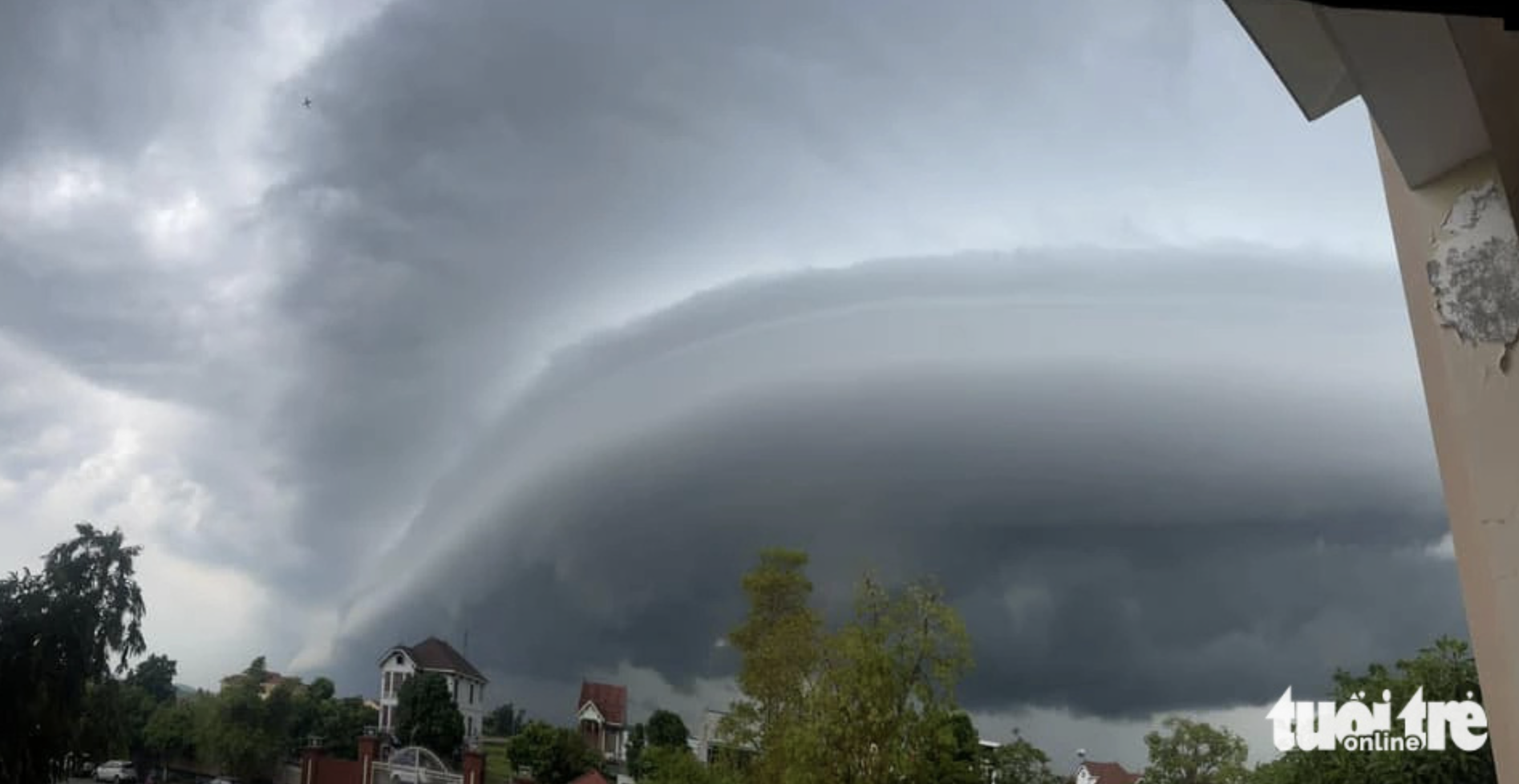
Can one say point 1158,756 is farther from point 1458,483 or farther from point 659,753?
point 1458,483

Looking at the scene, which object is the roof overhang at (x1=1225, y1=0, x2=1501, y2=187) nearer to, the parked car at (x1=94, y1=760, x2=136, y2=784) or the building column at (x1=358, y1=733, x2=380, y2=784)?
the building column at (x1=358, y1=733, x2=380, y2=784)

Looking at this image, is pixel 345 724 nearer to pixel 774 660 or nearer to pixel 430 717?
pixel 430 717

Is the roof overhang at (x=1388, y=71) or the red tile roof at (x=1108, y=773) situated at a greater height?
the roof overhang at (x=1388, y=71)

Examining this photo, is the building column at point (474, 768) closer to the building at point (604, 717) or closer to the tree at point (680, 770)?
the building at point (604, 717)

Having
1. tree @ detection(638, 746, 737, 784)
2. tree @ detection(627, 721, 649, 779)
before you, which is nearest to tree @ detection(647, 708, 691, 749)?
tree @ detection(627, 721, 649, 779)

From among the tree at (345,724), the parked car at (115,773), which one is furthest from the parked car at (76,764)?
the tree at (345,724)

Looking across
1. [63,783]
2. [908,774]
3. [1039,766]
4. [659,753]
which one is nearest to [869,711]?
[908,774]
